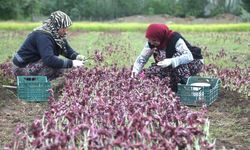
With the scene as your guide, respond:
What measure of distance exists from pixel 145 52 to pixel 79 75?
1062 millimetres

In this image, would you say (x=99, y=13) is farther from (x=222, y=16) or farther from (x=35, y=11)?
(x=222, y=16)

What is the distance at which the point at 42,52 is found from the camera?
743cm

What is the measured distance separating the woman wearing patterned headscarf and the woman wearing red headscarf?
1.00m

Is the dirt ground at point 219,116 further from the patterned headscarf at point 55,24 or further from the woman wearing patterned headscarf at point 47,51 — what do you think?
the patterned headscarf at point 55,24

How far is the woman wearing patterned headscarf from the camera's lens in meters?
7.43

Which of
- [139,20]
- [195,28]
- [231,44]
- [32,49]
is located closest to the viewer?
[32,49]

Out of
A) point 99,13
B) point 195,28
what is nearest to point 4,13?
point 99,13

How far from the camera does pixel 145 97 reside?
5.30 meters

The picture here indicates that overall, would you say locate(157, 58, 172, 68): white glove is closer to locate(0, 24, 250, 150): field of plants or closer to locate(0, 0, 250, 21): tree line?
locate(0, 24, 250, 150): field of plants

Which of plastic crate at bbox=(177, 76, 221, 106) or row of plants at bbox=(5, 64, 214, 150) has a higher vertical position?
row of plants at bbox=(5, 64, 214, 150)

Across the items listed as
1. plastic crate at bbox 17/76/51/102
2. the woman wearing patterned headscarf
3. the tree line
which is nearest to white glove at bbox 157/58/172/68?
the woman wearing patterned headscarf

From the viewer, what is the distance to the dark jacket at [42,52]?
7.41m

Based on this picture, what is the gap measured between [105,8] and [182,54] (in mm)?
52621

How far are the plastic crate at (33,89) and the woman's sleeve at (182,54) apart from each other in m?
1.74
